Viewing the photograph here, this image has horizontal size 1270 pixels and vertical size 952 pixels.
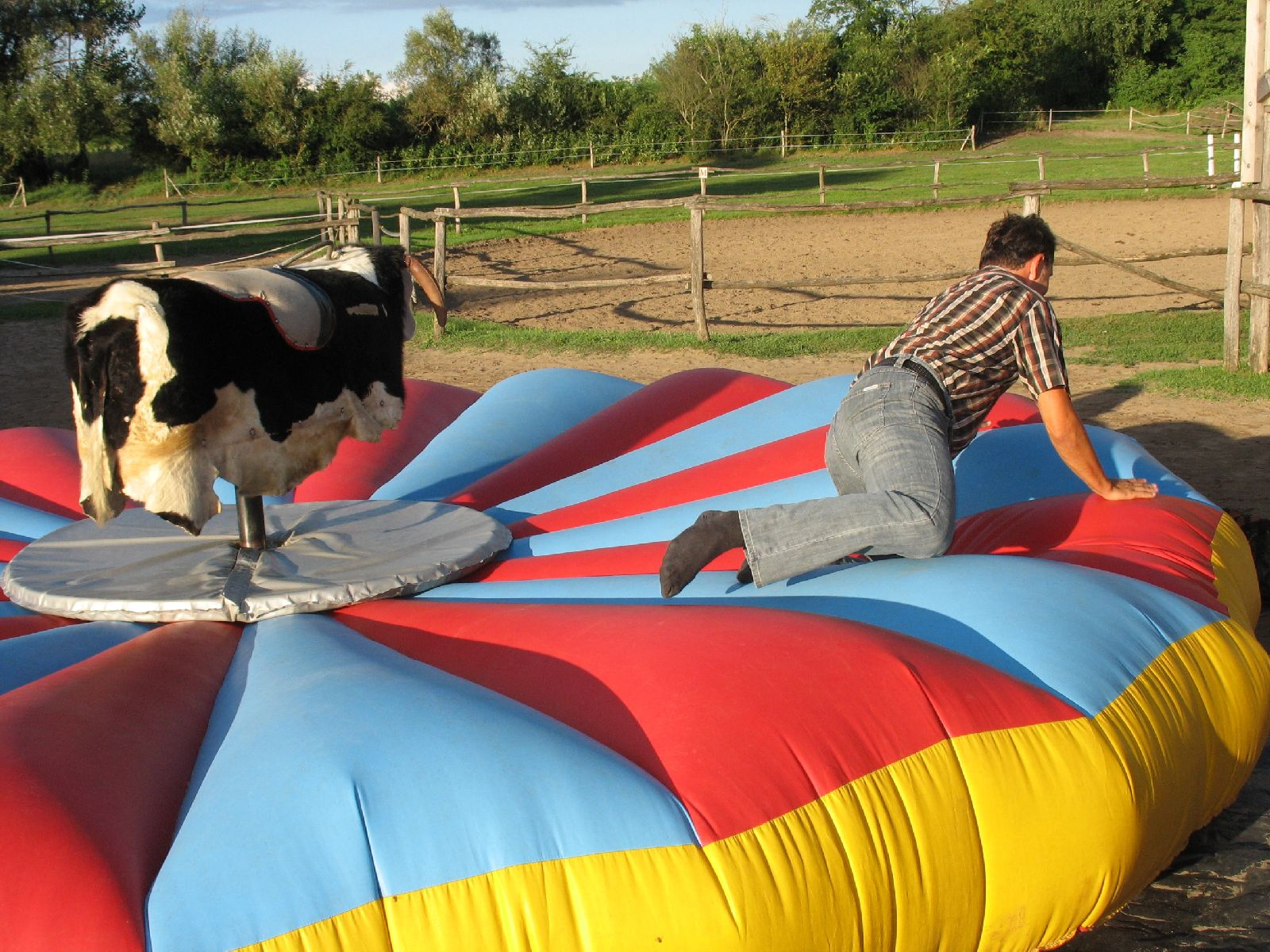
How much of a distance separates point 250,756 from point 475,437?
8.57 ft

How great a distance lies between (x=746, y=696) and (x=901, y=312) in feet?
32.1

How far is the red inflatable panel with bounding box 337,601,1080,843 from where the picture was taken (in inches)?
77.7

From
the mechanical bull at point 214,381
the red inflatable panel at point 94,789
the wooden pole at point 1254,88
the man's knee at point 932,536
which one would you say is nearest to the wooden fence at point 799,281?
the wooden pole at point 1254,88

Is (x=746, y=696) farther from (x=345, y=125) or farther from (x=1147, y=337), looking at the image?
(x=345, y=125)

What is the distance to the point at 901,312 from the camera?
11.4m

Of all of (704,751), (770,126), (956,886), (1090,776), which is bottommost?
(956,886)

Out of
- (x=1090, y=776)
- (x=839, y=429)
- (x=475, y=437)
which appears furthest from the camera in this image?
(x=475, y=437)

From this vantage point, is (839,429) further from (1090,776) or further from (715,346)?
(715,346)

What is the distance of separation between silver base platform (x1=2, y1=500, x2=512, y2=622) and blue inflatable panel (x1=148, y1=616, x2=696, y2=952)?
864 mm

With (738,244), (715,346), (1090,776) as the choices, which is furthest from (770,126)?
(1090,776)

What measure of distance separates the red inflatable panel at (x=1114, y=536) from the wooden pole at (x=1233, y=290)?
4915 mm

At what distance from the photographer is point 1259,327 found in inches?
295

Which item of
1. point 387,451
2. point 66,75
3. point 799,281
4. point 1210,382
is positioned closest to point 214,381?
point 387,451

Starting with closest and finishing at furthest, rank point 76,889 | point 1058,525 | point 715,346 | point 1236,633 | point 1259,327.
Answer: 1. point 76,889
2. point 1236,633
3. point 1058,525
4. point 1259,327
5. point 715,346
